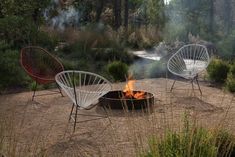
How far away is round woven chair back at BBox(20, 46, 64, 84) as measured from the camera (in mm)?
5620

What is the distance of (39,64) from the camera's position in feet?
20.9

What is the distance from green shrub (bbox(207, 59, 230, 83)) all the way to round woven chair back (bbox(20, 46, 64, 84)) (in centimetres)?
282

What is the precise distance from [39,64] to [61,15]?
34.9ft

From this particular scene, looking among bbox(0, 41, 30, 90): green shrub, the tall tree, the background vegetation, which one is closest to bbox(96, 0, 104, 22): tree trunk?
the background vegetation

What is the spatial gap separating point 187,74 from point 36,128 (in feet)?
8.35

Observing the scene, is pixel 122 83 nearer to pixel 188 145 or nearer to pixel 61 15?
pixel 188 145

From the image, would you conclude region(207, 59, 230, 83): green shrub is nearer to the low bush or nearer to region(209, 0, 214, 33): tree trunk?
the low bush

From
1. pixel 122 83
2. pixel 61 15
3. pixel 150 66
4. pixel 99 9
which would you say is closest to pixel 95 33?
pixel 150 66

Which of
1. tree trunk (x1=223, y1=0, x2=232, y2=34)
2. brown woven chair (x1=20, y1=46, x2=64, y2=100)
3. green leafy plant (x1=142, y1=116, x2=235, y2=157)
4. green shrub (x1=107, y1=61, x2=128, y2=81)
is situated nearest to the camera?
green leafy plant (x1=142, y1=116, x2=235, y2=157)

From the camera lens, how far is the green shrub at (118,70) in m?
7.75

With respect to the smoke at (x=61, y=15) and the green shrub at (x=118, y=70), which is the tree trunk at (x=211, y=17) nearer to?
the smoke at (x=61, y=15)

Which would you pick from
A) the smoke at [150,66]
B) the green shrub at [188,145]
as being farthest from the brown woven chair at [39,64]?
the green shrub at [188,145]

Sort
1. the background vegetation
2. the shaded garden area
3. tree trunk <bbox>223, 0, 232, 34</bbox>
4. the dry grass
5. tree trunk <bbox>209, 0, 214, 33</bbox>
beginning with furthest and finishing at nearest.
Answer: tree trunk <bbox>209, 0, 214, 33</bbox> → tree trunk <bbox>223, 0, 232, 34</bbox> → the background vegetation → the dry grass → the shaded garden area

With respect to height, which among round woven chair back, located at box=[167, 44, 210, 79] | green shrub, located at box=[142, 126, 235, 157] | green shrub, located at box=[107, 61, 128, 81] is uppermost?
green shrub, located at box=[142, 126, 235, 157]
